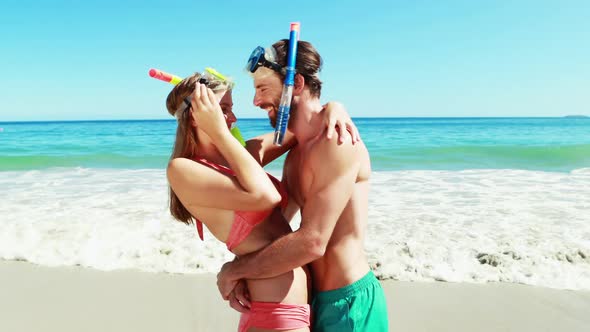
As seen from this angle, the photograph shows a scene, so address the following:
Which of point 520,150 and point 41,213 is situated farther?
point 520,150

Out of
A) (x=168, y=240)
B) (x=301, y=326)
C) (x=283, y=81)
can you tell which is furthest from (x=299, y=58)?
(x=168, y=240)

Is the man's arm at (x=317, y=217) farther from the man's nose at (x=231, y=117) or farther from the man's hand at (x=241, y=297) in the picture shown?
the man's nose at (x=231, y=117)

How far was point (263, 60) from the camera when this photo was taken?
7.18 ft

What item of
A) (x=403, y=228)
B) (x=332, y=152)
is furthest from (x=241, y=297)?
(x=403, y=228)

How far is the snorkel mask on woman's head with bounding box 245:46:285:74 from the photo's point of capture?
2178mm

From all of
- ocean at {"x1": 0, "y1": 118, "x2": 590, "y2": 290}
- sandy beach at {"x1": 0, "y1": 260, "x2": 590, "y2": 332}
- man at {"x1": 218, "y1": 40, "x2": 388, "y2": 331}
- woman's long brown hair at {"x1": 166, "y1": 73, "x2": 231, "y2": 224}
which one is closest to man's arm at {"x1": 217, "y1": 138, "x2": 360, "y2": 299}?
man at {"x1": 218, "y1": 40, "x2": 388, "y2": 331}

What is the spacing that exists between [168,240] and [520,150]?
64.4ft

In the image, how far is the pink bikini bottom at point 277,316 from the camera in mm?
2078

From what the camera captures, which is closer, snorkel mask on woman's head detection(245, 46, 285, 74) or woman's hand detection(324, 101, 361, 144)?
woman's hand detection(324, 101, 361, 144)

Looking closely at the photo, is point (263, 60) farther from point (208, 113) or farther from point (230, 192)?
point (230, 192)

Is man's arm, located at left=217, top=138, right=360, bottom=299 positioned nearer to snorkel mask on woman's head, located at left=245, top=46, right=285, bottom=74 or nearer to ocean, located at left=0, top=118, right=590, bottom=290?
snorkel mask on woman's head, located at left=245, top=46, right=285, bottom=74

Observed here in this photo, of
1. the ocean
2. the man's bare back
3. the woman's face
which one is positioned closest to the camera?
the man's bare back

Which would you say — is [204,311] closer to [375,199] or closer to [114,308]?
[114,308]

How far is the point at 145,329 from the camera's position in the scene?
4.22 metres
